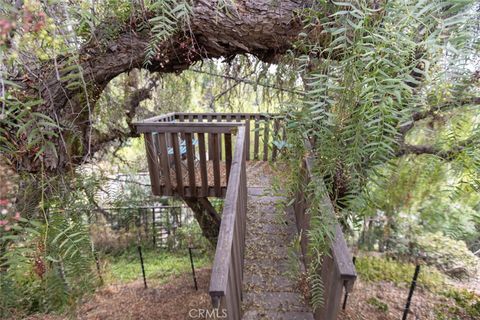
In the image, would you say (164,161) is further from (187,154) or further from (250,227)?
(250,227)

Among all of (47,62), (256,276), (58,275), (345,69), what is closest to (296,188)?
(345,69)

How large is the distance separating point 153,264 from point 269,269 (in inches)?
171

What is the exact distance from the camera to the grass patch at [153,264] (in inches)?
194

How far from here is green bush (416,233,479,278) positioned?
4.18 meters

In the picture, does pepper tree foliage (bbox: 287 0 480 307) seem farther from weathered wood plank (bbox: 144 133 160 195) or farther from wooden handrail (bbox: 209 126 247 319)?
weathered wood plank (bbox: 144 133 160 195)

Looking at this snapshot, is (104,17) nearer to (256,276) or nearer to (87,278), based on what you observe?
(87,278)

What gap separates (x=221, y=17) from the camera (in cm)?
148

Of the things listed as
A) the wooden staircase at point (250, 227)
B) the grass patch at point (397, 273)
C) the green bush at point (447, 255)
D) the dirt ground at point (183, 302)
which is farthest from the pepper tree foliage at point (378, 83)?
the green bush at point (447, 255)

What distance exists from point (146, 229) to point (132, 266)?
1.35 metres

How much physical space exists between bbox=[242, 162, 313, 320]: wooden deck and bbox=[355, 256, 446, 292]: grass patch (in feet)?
7.08

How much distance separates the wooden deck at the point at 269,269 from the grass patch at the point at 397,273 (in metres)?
2.16

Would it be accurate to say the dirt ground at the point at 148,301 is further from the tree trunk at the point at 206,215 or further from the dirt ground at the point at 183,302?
the tree trunk at the point at 206,215

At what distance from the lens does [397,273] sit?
4043 millimetres

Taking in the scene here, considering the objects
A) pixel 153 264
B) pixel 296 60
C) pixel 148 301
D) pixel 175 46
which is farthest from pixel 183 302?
pixel 296 60
